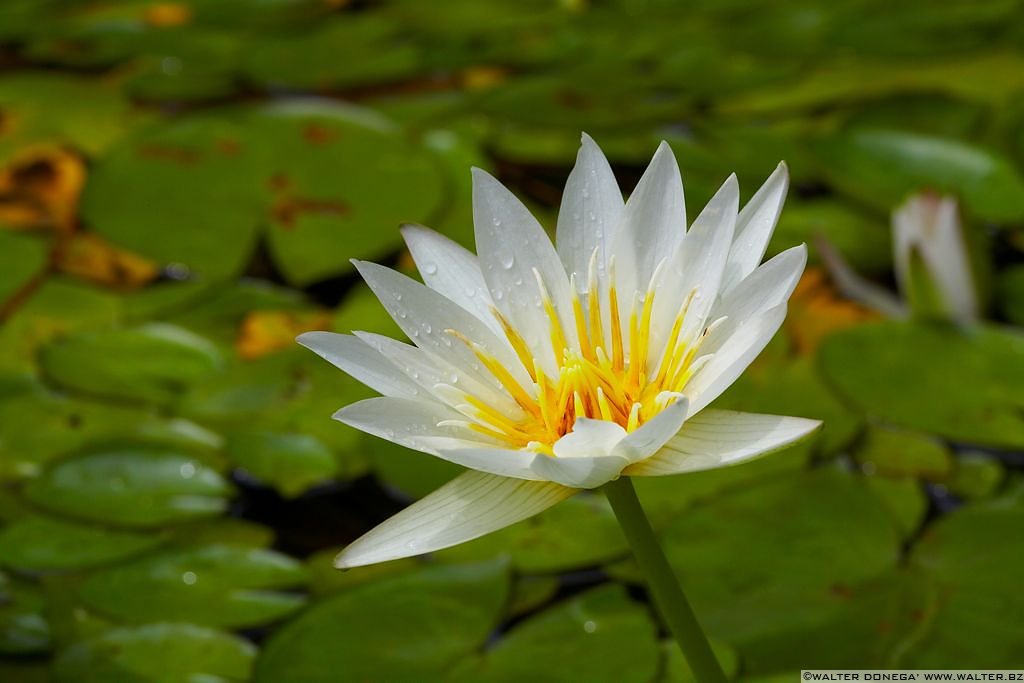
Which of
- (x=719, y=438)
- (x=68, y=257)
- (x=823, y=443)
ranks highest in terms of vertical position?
(x=719, y=438)

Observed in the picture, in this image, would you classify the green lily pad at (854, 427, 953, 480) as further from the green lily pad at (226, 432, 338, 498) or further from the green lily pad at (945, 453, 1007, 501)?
the green lily pad at (226, 432, 338, 498)

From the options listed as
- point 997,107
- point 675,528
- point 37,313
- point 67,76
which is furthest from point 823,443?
point 67,76

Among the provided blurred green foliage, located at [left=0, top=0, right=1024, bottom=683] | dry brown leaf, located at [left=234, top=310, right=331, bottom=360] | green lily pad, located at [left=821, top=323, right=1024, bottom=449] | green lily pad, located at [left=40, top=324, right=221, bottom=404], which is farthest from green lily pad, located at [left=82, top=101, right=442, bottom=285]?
green lily pad, located at [left=821, top=323, right=1024, bottom=449]

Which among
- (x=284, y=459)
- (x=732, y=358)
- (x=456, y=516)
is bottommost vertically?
(x=284, y=459)

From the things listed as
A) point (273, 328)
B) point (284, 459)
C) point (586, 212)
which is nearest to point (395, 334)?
point (273, 328)

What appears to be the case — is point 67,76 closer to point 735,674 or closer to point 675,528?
point 675,528

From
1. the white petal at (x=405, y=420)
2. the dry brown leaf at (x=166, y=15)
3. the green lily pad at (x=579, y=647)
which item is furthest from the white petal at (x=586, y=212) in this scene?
the dry brown leaf at (x=166, y=15)

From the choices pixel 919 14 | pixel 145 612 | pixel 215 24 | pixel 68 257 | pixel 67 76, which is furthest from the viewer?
pixel 215 24

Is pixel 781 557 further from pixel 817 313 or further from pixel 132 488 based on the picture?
pixel 132 488
